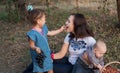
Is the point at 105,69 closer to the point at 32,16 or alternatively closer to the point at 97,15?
the point at 32,16

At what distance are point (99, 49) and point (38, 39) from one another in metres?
0.87

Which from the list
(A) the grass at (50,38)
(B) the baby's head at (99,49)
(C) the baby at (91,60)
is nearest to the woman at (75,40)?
(C) the baby at (91,60)

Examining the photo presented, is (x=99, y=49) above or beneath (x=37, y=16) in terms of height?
beneath

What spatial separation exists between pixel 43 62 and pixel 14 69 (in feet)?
4.04

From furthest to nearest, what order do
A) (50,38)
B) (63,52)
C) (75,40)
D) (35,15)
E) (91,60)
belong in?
1. (50,38)
2. (63,52)
3. (75,40)
4. (35,15)
5. (91,60)

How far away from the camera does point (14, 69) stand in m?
5.94

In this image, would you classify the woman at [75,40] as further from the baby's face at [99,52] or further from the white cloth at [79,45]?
the baby's face at [99,52]

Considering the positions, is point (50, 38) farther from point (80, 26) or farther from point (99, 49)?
point (99, 49)

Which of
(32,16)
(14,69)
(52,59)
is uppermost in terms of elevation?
(32,16)

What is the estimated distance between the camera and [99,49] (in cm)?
442

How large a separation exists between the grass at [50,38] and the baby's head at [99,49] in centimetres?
148

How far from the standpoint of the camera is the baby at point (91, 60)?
445cm

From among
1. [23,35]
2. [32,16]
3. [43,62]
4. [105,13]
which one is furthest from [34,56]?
[105,13]

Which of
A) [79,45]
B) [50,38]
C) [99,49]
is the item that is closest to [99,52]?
[99,49]
